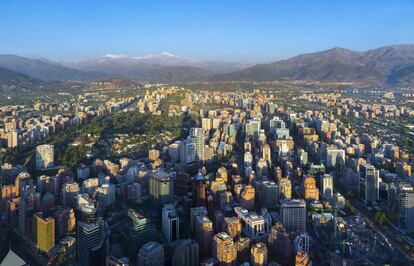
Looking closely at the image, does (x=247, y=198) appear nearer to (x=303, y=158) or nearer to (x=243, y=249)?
(x=243, y=249)

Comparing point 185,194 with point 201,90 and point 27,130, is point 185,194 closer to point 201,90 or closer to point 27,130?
point 27,130

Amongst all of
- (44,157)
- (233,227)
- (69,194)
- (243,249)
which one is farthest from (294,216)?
(44,157)

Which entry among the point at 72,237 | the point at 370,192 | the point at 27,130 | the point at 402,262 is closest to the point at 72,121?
the point at 27,130

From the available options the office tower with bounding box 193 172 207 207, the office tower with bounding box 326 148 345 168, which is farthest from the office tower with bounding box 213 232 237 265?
the office tower with bounding box 326 148 345 168

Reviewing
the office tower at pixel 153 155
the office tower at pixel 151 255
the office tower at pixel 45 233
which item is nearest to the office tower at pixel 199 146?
the office tower at pixel 153 155

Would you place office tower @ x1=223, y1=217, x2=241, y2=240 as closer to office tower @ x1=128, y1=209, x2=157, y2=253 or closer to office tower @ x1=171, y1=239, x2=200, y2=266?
office tower @ x1=171, y1=239, x2=200, y2=266

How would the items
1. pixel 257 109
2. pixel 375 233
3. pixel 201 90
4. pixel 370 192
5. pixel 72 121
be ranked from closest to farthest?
pixel 375 233, pixel 370 192, pixel 72 121, pixel 257 109, pixel 201 90
